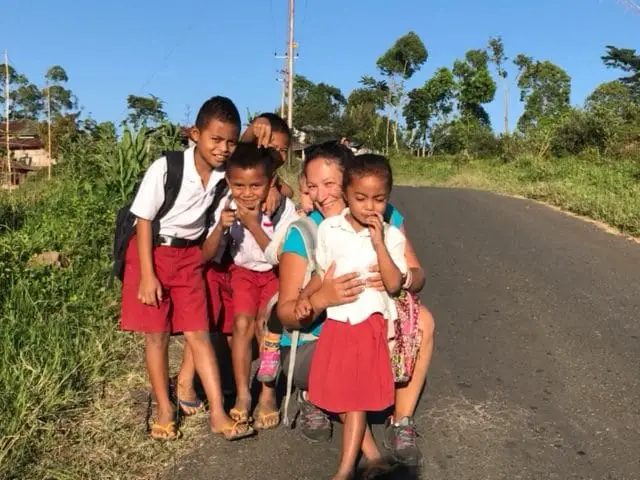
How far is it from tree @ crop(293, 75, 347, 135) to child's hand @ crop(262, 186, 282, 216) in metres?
42.3

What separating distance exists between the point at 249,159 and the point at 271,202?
35 cm

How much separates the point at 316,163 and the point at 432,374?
178cm

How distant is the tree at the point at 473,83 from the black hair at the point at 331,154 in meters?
46.5

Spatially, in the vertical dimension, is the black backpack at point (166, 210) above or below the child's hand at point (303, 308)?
above

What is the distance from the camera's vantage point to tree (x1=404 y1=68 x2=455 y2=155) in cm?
4900

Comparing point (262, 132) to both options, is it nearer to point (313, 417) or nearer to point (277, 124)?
point (277, 124)

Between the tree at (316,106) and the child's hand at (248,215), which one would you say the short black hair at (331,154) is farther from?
the tree at (316,106)

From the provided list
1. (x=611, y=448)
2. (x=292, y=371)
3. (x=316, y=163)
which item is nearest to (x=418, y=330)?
(x=292, y=371)

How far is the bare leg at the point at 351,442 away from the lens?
266 centimetres

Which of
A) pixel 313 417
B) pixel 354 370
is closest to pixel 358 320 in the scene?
pixel 354 370

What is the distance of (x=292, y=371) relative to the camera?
3041 millimetres

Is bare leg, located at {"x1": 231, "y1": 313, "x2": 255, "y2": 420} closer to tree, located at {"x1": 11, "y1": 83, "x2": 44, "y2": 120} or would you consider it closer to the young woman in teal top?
the young woman in teal top

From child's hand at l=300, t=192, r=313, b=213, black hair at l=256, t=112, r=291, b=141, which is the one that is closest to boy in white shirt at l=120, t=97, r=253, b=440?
black hair at l=256, t=112, r=291, b=141

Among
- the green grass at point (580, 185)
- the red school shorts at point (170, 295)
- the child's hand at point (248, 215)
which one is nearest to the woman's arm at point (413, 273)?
the child's hand at point (248, 215)
